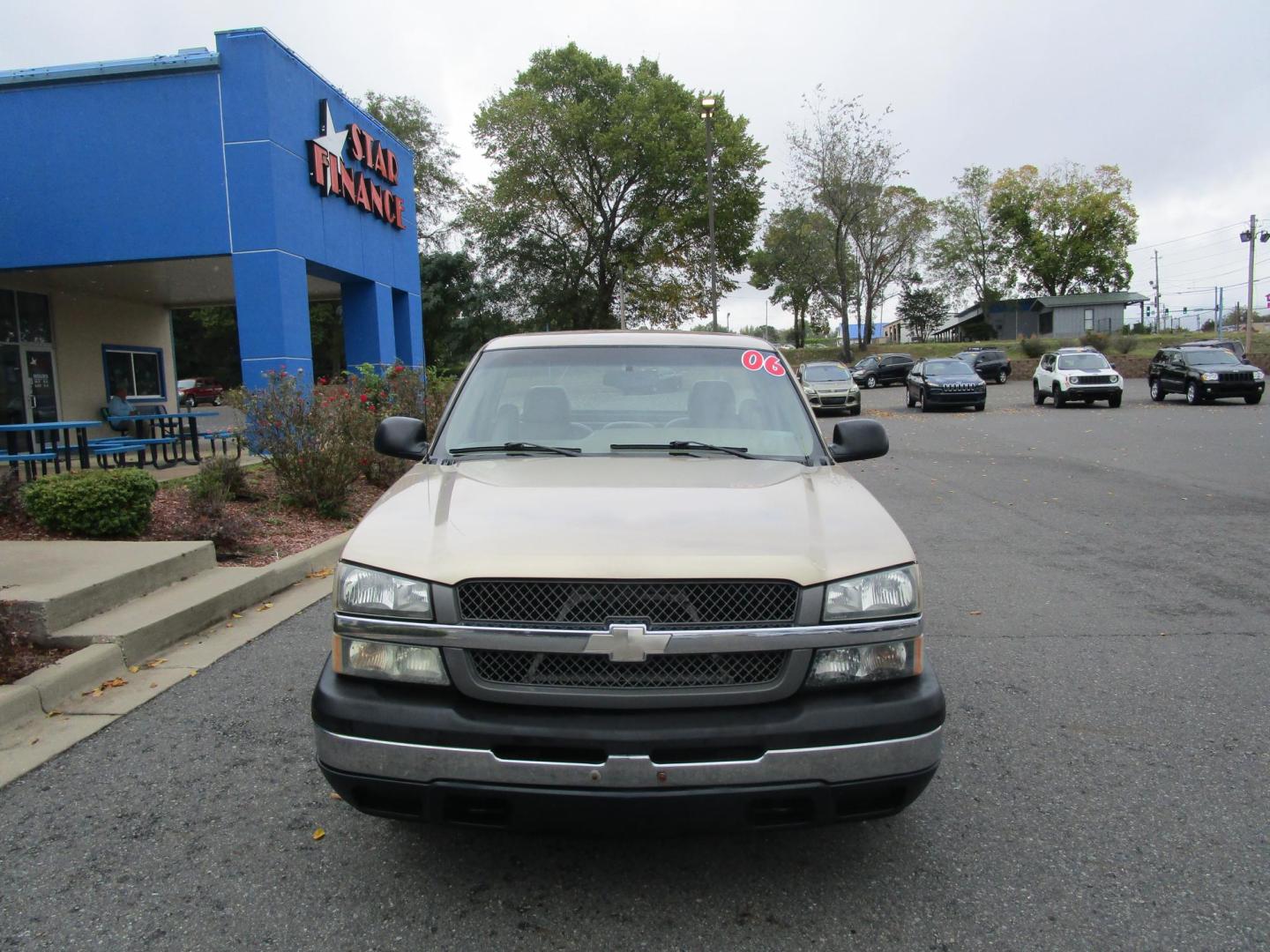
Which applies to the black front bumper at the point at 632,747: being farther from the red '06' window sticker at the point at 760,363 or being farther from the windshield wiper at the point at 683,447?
the red '06' window sticker at the point at 760,363

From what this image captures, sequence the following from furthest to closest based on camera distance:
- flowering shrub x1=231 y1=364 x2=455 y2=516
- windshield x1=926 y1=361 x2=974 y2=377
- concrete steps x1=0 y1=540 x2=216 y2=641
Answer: windshield x1=926 y1=361 x2=974 y2=377
flowering shrub x1=231 y1=364 x2=455 y2=516
concrete steps x1=0 y1=540 x2=216 y2=641

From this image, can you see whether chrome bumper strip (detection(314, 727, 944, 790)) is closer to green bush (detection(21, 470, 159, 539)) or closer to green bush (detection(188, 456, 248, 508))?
green bush (detection(21, 470, 159, 539))

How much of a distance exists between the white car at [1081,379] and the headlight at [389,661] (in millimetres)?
27431

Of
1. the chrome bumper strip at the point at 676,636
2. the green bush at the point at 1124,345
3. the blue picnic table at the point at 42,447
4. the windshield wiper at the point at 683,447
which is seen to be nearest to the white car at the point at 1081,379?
the blue picnic table at the point at 42,447

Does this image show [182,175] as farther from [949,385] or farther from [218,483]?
[949,385]

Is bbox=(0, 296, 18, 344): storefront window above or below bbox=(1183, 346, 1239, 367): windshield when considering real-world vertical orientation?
above

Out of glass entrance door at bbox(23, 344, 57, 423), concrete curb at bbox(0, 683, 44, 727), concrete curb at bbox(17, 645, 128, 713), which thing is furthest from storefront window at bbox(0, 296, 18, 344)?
concrete curb at bbox(0, 683, 44, 727)

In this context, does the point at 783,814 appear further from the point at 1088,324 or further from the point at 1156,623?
the point at 1088,324

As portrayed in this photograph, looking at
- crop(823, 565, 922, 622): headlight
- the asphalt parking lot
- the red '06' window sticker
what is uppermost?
the red '06' window sticker

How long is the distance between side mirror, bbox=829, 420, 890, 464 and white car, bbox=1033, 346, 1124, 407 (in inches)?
998

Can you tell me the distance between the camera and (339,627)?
2.58 m

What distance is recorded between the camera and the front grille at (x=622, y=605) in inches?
96.9

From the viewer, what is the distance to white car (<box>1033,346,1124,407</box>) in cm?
2594

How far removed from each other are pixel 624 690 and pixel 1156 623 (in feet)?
14.8
